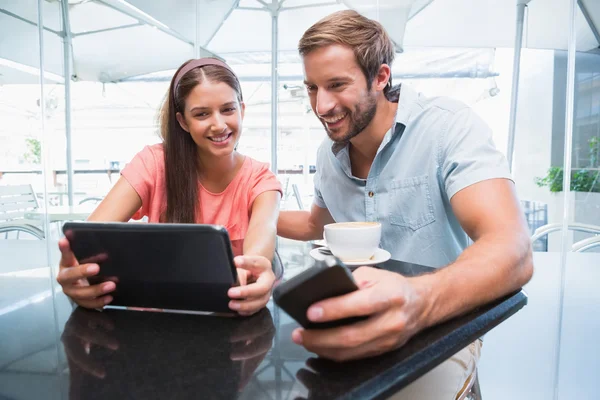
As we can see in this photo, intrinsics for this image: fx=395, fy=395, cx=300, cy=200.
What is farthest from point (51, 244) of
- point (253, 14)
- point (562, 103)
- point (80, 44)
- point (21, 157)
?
point (562, 103)

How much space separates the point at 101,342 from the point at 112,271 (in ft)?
0.33

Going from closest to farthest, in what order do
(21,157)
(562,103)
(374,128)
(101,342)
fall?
(101,342), (374,128), (21,157), (562,103)

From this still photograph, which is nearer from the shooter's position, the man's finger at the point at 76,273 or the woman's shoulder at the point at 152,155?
the man's finger at the point at 76,273

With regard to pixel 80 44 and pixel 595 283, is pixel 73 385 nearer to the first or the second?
pixel 595 283

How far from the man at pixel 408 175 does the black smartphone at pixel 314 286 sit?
173 mm

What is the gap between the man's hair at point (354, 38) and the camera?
3.72ft

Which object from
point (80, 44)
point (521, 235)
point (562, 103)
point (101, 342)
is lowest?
point (101, 342)

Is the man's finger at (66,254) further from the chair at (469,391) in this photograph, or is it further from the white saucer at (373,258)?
the chair at (469,391)

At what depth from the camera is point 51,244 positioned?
362 centimetres

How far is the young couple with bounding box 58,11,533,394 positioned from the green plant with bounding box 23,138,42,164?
2794 millimetres

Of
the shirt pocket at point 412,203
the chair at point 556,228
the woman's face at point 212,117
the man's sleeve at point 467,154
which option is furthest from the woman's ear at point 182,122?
the chair at point 556,228

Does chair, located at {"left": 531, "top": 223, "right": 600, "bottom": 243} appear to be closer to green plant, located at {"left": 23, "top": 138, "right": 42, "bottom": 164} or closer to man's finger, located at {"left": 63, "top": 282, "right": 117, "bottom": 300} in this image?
man's finger, located at {"left": 63, "top": 282, "right": 117, "bottom": 300}

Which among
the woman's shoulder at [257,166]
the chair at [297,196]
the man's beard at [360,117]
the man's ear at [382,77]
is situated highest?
the man's ear at [382,77]

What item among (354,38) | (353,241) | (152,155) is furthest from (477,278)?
(152,155)
